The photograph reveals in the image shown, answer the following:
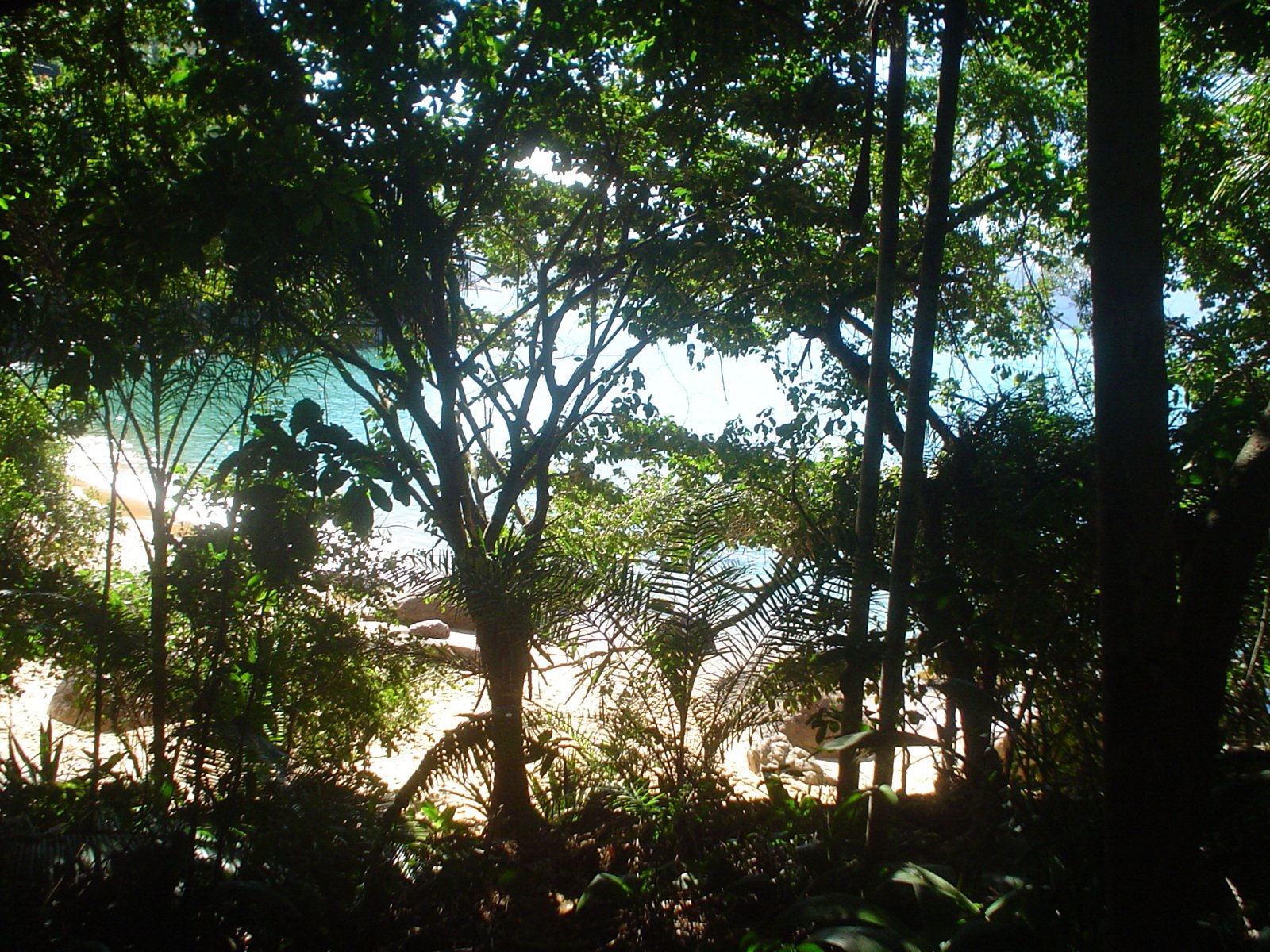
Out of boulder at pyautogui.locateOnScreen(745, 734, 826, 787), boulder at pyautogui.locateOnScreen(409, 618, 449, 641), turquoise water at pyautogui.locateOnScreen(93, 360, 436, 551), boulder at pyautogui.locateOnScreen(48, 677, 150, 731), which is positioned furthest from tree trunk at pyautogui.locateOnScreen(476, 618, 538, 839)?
boulder at pyautogui.locateOnScreen(409, 618, 449, 641)

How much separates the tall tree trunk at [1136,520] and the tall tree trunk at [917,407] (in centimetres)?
157

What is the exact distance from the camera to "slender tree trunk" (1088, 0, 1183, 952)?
212 cm

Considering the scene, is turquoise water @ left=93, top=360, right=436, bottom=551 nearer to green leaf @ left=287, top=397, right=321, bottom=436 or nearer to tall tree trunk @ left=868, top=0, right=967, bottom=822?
green leaf @ left=287, top=397, right=321, bottom=436

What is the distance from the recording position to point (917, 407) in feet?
12.8

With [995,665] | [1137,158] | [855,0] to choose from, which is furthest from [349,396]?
[1137,158]

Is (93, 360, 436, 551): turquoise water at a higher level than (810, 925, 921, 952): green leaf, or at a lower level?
higher

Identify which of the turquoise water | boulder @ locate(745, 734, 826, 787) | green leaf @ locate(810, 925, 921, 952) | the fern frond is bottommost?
green leaf @ locate(810, 925, 921, 952)

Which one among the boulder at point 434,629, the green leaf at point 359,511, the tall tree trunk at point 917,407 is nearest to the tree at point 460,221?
the green leaf at point 359,511

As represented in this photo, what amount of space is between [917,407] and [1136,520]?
1.82m

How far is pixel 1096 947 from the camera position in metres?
2.67

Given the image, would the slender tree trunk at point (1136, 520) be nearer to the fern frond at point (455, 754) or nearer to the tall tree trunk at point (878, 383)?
the tall tree trunk at point (878, 383)

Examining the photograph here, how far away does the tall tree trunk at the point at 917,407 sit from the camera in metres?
3.80

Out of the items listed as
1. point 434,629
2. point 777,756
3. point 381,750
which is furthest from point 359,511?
point 434,629

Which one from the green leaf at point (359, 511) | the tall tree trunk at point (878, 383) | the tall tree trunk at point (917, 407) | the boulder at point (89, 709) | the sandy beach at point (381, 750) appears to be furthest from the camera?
the sandy beach at point (381, 750)
